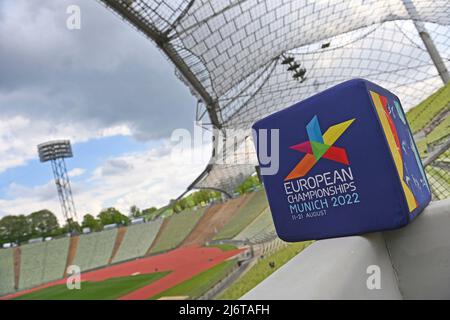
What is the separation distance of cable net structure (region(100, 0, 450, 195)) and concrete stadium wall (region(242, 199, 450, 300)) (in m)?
17.4

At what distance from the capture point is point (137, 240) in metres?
57.9

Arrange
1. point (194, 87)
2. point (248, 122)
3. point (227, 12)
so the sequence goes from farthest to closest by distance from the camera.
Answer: point (248, 122) → point (194, 87) → point (227, 12)

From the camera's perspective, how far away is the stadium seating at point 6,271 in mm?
44844

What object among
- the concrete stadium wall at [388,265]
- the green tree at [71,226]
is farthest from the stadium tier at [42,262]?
the concrete stadium wall at [388,265]

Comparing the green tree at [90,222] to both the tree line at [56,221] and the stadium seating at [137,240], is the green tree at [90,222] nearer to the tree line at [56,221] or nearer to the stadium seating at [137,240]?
the tree line at [56,221]

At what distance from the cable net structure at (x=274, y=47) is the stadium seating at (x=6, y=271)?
997 inches

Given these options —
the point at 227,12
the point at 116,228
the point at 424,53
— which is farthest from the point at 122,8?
the point at 116,228

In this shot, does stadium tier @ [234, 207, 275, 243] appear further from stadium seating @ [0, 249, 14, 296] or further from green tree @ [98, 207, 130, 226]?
green tree @ [98, 207, 130, 226]

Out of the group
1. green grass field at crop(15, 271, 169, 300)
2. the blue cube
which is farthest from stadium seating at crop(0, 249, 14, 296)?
the blue cube

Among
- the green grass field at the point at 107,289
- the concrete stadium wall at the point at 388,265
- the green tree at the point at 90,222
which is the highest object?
the green tree at the point at 90,222
